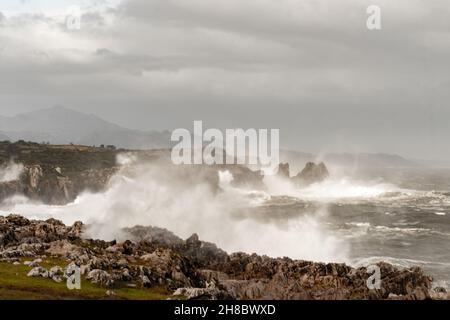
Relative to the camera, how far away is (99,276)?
3825cm

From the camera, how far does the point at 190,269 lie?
44.8 m

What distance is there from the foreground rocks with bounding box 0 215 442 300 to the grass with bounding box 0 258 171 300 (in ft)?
2.57

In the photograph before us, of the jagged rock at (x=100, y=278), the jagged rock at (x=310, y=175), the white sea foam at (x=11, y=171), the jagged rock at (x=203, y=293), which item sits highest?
the jagged rock at (x=310, y=175)

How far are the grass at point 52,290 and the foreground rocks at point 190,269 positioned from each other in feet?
2.57

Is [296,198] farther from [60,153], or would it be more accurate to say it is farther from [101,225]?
[101,225]

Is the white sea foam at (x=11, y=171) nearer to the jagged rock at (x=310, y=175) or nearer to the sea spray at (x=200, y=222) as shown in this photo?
the sea spray at (x=200, y=222)

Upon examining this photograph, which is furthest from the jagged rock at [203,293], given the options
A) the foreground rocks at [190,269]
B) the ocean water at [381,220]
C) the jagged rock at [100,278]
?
the ocean water at [381,220]

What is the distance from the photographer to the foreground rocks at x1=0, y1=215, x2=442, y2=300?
3884cm

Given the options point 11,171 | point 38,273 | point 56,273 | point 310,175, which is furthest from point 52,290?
point 310,175

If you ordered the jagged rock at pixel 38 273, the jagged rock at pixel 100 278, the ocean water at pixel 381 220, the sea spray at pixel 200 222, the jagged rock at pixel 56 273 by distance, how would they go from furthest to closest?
the sea spray at pixel 200 222 < the ocean water at pixel 381 220 < the jagged rock at pixel 38 273 < the jagged rock at pixel 56 273 < the jagged rock at pixel 100 278

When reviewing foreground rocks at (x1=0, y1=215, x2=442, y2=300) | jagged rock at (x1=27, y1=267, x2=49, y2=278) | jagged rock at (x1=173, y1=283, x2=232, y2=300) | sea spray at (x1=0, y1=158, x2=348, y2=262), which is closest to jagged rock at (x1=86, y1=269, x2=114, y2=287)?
foreground rocks at (x1=0, y1=215, x2=442, y2=300)

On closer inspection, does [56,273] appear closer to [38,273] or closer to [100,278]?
[38,273]

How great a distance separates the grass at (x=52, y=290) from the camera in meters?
33.4

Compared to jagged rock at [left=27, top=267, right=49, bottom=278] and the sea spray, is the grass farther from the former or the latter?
the sea spray
